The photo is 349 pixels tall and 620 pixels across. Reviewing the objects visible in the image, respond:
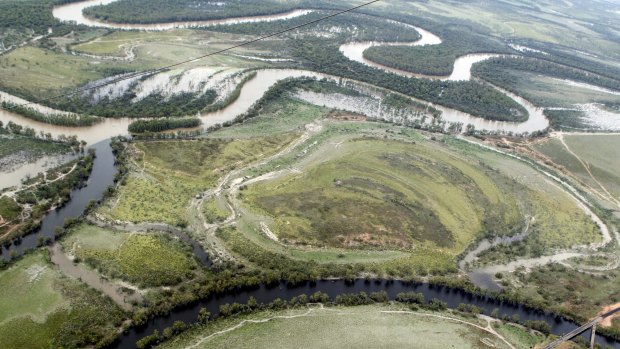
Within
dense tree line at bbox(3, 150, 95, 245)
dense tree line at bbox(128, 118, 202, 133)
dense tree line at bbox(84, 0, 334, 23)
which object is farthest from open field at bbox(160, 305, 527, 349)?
dense tree line at bbox(84, 0, 334, 23)

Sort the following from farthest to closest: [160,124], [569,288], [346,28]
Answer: [346,28] → [160,124] → [569,288]

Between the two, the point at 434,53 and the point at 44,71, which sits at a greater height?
the point at 434,53

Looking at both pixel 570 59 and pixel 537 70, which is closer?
pixel 537 70

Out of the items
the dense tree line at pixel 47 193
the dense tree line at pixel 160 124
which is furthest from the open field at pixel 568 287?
the dense tree line at pixel 160 124

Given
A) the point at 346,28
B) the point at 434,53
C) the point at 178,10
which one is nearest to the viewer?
the point at 434,53

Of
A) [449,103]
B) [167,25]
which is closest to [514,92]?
[449,103]

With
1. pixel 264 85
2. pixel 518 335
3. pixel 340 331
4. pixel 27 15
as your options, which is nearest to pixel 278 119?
pixel 264 85

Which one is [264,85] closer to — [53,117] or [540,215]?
[53,117]
